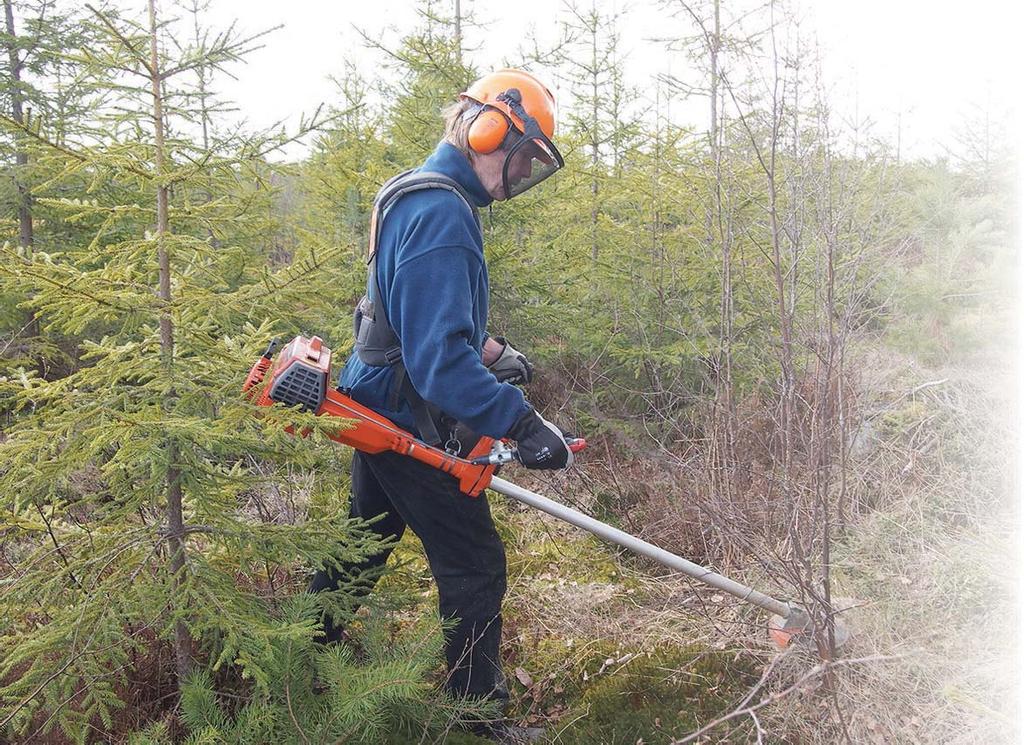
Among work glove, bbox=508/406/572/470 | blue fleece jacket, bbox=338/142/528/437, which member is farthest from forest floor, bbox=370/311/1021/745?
blue fleece jacket, bbox=338/142/528/437

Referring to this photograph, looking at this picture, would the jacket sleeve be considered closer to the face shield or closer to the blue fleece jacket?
the blue fleece jacket

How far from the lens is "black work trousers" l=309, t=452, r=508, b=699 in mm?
2709

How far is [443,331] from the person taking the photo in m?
2.30

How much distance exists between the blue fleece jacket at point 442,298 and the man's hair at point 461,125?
9cm

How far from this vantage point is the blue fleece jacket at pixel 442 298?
7.63 ft

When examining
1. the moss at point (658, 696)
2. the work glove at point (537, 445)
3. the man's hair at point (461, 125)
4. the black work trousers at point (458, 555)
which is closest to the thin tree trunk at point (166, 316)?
the black work trousers at point (458, 555)

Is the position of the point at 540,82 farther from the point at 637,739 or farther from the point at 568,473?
the point at 568,473

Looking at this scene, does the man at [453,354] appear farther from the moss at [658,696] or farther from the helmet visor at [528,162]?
the moss at [658,696]

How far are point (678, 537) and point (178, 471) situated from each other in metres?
3.19

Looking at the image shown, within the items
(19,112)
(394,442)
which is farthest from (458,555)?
(19,112)

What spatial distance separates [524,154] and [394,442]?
1219 mm

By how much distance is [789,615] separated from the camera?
309cm

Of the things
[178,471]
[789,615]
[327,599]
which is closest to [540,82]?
[178,471]

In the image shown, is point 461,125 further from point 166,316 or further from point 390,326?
point 166,316
